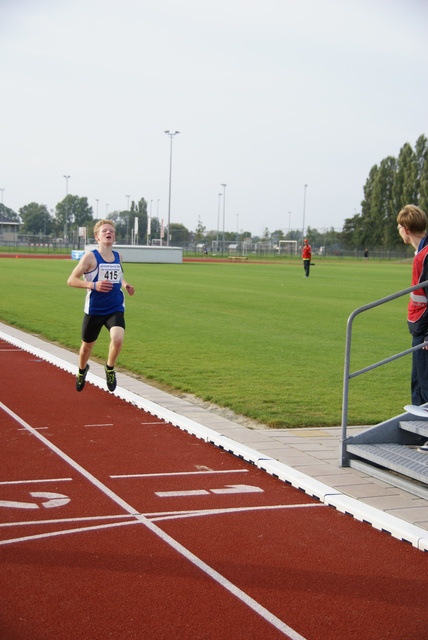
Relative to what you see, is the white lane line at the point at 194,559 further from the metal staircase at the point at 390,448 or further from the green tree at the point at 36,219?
the green tree at the point at 36,219

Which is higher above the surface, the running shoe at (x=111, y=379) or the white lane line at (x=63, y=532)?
the running shoe at (x=111, y=379)

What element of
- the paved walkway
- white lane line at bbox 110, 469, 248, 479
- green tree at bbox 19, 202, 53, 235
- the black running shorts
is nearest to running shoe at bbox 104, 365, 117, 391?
the paved walkway

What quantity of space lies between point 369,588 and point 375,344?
Answer: 1066cm

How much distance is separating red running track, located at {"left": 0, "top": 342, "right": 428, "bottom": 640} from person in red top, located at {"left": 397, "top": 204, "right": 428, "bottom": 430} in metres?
1.70

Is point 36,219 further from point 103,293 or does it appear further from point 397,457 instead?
point 397,457

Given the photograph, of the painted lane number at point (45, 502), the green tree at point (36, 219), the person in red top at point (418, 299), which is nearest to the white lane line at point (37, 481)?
the painted lane number at point (45, 502)

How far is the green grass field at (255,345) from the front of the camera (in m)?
9.02

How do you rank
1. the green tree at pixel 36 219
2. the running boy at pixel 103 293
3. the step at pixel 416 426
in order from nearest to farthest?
the step at pixel 416 426
the running boy at pixel 103 293
the green tree at pixel 36 219

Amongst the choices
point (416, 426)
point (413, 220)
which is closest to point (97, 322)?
point (413, 220)

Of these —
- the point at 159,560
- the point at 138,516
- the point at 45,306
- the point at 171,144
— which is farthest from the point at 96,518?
the point at 171,144

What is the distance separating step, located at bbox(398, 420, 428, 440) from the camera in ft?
20.7

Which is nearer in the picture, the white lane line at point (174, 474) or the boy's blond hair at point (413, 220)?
the white lane line at point (174, 474)

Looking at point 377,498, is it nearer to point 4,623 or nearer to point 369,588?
point 369,588

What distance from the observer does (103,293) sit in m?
9.03
